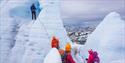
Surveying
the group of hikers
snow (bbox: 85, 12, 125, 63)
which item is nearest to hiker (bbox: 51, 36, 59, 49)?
the group of hikers

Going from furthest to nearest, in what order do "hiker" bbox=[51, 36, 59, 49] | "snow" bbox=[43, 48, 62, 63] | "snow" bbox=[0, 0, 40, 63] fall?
"snow" bbox=[0, 0, 40, 63], "hiker" bbox=[51, 36, 59, 49], "snow" bbox=[43, 48, 62, 63]

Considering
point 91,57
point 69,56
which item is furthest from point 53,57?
A: point 91,57

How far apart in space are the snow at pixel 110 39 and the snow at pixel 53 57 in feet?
0.77

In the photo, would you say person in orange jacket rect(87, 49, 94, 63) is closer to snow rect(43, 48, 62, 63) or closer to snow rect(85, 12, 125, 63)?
snow rect(85, 12, 125, 63)

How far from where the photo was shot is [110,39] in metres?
2.08

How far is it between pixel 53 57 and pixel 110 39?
377 mm

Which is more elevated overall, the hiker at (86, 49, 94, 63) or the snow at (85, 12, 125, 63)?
the snow at (85, 12, 125, 63)

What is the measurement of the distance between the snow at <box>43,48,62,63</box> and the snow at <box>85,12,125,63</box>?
0.77ft

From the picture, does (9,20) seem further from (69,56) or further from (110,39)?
(110,39)

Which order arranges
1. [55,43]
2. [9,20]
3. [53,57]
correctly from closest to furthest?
[53,57], [55,43], [9,20]

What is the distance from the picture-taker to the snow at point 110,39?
207cm

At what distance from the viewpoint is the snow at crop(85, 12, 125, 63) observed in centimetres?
207

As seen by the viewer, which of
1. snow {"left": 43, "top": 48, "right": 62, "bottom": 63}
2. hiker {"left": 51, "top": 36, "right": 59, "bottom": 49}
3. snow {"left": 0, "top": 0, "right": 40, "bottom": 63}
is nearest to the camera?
snow {"left": 43, "top": 48, "right": 62, "bottom": 63}

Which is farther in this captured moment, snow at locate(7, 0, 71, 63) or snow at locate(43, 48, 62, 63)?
snow at locate(7, 0, 71, 63)
